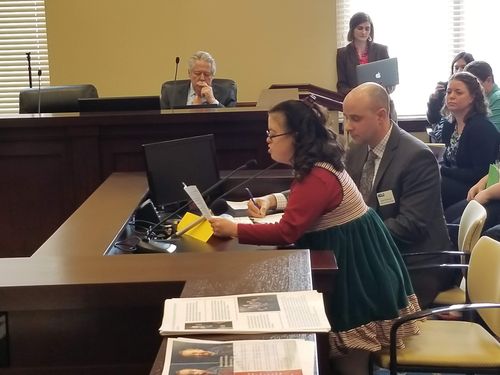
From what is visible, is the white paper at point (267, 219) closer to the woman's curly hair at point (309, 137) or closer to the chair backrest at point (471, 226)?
the woman's curly hair at point (309, 137)

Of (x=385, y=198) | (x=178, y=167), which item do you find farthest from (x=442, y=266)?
(x=178, y=167)

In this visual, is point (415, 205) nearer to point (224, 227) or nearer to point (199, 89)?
point (224, 227)

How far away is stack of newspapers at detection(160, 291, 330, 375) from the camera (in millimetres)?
1297

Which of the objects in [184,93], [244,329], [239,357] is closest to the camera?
[239,357]

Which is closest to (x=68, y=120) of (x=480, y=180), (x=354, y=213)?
(x=354, y=213)

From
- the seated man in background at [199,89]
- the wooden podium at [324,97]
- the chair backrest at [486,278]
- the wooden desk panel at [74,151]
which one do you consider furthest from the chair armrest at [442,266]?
the seated man in background at [199,89]

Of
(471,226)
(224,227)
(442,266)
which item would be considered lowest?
(442,266)

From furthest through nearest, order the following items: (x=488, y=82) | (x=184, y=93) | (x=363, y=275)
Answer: (x=184, y=93) → (x=488, y=82) → (x=363, y=275)

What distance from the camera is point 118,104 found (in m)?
3.97

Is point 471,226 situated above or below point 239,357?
below

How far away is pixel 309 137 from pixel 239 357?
133 cm

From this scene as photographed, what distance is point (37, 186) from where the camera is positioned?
3762mm

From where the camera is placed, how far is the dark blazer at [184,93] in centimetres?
546

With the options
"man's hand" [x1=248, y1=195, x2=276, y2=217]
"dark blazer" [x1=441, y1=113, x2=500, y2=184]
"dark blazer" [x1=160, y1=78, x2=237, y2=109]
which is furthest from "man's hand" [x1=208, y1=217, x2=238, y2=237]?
"dark blazer" [x1=160, y1=78, x2=237, y2=109]
